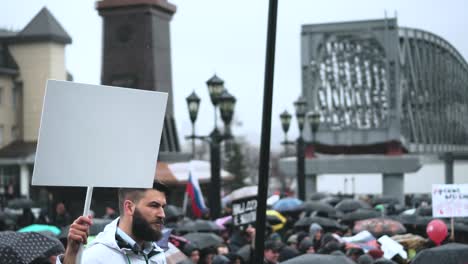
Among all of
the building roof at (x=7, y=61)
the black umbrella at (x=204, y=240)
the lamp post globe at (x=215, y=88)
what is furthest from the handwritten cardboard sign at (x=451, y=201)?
the building roof at (x=7, y=61)

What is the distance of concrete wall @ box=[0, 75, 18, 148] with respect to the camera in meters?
63.3

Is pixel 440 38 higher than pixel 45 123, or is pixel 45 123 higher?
pixel 440 38

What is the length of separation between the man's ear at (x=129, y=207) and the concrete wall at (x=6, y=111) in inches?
2333

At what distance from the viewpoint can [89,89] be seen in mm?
4844

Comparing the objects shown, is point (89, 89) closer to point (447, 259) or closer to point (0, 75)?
point (447, 259)

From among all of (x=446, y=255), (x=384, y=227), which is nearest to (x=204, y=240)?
(x=384, y=227)

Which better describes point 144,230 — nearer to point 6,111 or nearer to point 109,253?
point 109,253

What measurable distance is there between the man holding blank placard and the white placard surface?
22cm

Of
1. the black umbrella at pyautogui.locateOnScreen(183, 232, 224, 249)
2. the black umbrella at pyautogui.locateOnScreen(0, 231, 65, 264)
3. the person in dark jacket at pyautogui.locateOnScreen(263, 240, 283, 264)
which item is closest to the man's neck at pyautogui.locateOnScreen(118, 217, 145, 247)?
the black umbrella at pyautogui.locateOnScreen(0, 231, 65, 264)

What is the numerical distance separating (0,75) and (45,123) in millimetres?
59896

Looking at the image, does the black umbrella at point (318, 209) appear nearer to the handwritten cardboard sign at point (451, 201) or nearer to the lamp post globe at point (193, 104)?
the lamp post globe at point (193, 104)

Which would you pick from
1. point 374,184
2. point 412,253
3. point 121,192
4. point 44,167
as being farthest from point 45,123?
point 374,184

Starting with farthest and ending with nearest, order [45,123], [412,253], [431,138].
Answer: [431,138] → [412,253] → [45,123]

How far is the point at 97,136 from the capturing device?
16.1 feet
